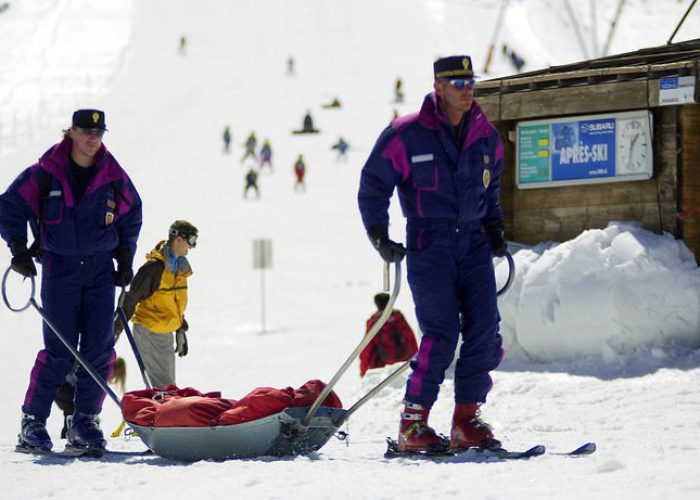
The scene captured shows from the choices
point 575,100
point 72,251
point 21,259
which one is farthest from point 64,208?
point 575,100

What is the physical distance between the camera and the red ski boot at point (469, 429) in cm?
577

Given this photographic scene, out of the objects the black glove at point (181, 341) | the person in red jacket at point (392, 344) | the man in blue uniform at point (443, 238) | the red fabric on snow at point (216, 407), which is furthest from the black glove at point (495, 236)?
the person in red jacket at point (392, 344)

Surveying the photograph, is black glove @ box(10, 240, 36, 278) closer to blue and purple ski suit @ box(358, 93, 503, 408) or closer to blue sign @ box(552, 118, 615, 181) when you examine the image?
blue and purple ski suit @ box(358, 93, 503, 408)

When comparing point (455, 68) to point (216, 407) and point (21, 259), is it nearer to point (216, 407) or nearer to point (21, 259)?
point (216, 407)

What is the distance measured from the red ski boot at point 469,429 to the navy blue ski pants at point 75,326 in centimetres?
195

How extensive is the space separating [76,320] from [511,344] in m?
3.73

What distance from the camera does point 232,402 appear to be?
19.7ft

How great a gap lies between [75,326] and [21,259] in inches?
17.4

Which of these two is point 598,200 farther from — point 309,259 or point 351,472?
point 309,259

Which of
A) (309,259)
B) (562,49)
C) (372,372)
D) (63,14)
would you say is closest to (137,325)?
(372,372)

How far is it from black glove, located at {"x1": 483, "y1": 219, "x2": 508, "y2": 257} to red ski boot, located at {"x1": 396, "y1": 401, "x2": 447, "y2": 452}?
848 millimetres

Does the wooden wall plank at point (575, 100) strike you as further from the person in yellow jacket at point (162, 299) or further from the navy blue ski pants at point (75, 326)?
the navy blue ski pants at point (75, 326)

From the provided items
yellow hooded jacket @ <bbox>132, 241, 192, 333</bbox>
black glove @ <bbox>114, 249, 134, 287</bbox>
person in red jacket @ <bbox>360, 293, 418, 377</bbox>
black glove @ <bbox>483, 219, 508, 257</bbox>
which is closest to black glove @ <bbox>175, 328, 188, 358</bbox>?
yellow hooded jacket @ <bbox>132, 241, 192, 333</bbox>

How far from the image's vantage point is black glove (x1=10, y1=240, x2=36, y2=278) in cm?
639
